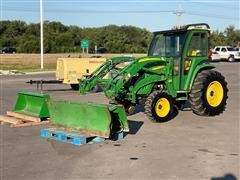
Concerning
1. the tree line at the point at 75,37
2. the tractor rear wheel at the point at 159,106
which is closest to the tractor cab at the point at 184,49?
the tractor rear wheel at the point at 159,106

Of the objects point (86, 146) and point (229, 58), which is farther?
point (229, 58)

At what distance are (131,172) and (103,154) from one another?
1.32 meters

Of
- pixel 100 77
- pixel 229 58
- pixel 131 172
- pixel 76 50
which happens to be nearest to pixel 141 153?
pixel 131 172

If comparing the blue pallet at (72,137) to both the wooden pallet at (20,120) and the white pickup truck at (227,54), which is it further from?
the white pickup truck at (227,54)

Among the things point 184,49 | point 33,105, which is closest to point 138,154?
point 33,105

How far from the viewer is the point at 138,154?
8.72m

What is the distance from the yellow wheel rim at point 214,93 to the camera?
1308 cm

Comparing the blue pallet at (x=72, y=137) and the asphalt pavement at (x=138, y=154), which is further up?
the blue pallet at (x=72, y=137)

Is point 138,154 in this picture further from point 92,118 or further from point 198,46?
point 198,46

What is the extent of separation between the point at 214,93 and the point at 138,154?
17.1ft

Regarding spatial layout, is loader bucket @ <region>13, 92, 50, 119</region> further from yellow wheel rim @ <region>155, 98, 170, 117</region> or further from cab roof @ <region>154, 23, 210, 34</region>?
cab roof @ <region>154, 23, 210, 34</region>

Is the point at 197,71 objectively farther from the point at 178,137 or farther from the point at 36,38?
the point at 36,38

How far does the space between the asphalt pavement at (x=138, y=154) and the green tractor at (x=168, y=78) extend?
0.65 m

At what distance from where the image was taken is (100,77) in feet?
40.8
